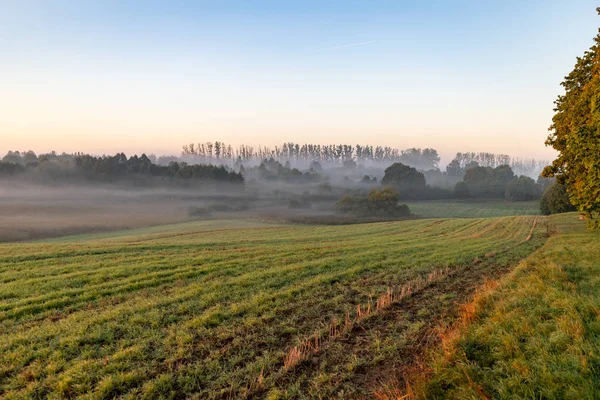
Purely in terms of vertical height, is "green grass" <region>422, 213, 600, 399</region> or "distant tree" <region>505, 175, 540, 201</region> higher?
"distant tree" <region>505, 175, 540, 201</region>

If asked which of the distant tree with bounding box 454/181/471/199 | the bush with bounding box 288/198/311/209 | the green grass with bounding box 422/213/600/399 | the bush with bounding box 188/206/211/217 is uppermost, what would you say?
the distant tree with bounding box 454/181/471/199

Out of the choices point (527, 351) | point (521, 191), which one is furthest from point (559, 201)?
point (527, 351)

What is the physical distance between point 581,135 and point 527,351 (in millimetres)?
17802

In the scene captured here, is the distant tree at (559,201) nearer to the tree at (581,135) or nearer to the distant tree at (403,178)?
the tree at (581,135)

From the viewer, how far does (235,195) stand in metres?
109

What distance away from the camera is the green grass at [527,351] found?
495 cm

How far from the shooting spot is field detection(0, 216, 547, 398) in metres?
6.37

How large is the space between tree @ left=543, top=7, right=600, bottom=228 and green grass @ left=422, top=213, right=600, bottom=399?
40.4 feet

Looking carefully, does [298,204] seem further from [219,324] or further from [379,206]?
[219,324]

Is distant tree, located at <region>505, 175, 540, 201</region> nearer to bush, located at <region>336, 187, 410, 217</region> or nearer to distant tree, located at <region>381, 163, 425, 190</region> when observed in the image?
distant tree, located at <region>381, 163, 425, 190</region>

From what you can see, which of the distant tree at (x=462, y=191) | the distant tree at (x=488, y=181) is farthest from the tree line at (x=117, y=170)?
the distant tree at (x=488, y=181)

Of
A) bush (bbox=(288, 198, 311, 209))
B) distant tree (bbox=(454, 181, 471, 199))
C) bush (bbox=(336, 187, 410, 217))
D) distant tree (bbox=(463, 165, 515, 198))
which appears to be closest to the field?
bush (bbox=(336, 187, 410, 217))

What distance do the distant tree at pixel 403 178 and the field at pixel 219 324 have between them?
A: 377 ft

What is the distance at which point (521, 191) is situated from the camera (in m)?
117
